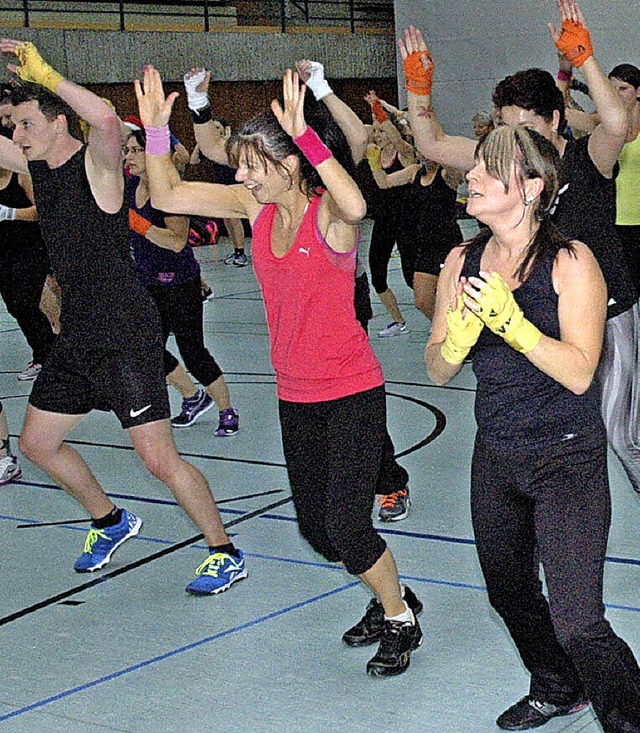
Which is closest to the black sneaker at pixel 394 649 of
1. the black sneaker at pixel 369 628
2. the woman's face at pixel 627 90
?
the black sneaker at pixel 369 628

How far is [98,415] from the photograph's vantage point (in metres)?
7.61

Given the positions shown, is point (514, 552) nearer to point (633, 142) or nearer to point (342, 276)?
point (342, 276)

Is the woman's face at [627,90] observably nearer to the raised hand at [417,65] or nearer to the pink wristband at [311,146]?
the raised hand at [417,65]

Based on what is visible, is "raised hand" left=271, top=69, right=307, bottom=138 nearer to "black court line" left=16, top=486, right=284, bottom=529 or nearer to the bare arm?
the bare arm

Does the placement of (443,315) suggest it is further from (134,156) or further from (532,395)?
(134,156)

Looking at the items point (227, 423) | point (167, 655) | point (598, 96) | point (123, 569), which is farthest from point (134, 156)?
point (167, 655)

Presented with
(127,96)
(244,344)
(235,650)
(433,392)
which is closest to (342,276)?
(235,650)

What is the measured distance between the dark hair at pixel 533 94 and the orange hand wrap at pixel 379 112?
5950mm

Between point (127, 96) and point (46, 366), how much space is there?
42.7 ft

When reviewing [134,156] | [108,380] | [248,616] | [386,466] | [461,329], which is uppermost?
[134,156]

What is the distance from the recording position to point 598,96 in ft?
12.7

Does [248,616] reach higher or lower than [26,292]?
lower

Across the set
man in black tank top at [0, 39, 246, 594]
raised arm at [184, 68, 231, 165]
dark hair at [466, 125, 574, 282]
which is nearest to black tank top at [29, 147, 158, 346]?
man in black tank top at [0, 39, 246, 594]

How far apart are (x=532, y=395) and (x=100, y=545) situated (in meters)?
2.45
